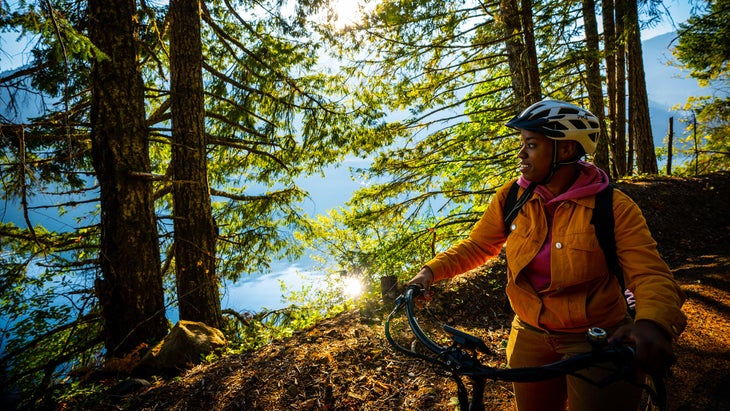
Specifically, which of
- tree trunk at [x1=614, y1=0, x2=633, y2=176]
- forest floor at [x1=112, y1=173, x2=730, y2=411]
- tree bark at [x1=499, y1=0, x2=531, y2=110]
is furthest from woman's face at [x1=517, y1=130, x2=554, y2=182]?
tree trunk at [x1=614, y1=0, x2=633, y2=176]

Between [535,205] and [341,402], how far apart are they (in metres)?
2.91

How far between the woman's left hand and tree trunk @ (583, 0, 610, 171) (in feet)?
20.9

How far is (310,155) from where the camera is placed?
9.34 metres

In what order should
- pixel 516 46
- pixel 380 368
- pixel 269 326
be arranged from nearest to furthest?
pixel 380 368 < pixel 269 326 < pixel 516 46

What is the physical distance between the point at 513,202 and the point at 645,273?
0.88m

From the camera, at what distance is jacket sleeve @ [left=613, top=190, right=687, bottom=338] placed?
1485 millimetres

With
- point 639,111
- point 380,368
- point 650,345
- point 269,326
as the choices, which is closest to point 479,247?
point 650,345

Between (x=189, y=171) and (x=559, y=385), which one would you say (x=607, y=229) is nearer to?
(x=559, y=385)

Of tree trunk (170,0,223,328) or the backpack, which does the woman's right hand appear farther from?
tree trunk (170,0,223,328)

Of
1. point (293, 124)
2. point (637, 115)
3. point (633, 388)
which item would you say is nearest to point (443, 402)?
point (633, 388)

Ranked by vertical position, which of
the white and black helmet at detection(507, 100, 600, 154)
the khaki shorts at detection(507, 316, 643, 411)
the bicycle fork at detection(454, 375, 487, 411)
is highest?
the white and black helmet at detection(507, 100, 600, 154)

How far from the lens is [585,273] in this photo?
186cm

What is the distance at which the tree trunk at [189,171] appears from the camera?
612 centimetres

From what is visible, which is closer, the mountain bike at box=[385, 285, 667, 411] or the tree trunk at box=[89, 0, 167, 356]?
the mountain bike at box=[385, 285, 667, 411]
